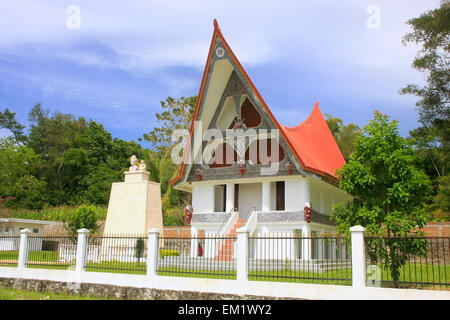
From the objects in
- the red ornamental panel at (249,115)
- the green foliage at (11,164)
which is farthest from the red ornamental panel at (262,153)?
the green foliage at (11,164)

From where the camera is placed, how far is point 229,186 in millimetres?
19578

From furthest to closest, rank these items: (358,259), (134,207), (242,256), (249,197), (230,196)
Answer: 1. (134,207)
2. (249,197)
3. (230,196)
4. (242,256)
5. (358,259)

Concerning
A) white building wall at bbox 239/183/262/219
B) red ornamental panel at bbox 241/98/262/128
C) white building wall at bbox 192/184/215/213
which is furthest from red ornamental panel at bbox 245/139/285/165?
white building wall at bbox 192/184/215/213

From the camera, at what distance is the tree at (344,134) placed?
122 feet

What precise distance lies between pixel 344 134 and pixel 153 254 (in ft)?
98.6

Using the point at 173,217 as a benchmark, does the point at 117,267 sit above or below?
below

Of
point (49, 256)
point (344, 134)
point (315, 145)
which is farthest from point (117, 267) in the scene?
point (344, 134)

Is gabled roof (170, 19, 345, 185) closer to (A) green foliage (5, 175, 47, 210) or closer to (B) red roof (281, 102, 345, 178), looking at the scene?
(B) red roof (281, 102, 345, 178)

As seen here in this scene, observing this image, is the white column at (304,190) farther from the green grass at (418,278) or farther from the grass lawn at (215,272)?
the green grass at (418,278)

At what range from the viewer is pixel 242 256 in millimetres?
10609

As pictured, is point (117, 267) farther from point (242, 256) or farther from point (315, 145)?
point (315, 145)
